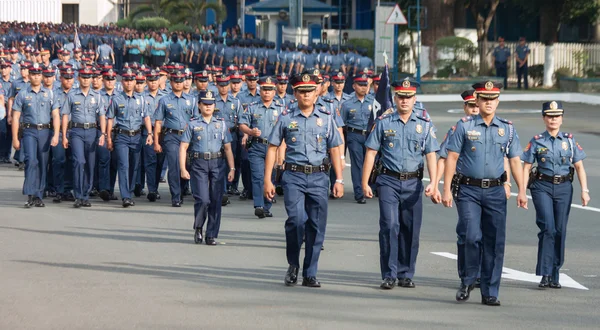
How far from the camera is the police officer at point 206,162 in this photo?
14055 mm

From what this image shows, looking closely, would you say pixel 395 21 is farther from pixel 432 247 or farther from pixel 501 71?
pixel 432 247

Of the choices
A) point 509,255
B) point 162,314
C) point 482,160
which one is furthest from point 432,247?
point 162,314

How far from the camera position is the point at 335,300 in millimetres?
10625

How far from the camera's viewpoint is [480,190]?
10766mm

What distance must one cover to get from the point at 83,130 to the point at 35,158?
30.5 inches

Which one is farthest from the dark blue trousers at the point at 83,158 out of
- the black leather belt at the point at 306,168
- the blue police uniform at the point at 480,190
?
the blue police uniform at the point at 480,190

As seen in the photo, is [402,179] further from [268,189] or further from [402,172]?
[268,189]

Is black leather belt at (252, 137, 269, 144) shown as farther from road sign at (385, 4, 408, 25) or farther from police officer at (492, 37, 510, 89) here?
police officer at (492, 37, 510, 89)

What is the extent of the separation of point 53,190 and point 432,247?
6.95m

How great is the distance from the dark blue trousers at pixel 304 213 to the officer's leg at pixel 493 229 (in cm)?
151

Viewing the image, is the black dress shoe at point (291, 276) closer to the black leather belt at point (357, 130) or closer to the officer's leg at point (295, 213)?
the officer's leg at point (295, 213)

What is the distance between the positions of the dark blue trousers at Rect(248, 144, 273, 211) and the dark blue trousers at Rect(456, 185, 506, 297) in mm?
5751

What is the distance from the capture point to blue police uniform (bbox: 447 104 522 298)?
35.2 feet

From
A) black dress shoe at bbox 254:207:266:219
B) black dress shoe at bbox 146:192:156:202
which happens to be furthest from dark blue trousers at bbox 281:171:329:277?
black dress shoe at bbox 146:192:156:202
